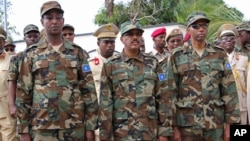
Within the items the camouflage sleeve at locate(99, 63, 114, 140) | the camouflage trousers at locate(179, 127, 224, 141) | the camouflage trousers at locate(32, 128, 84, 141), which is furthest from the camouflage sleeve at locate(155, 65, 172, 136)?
the camouflage trousers at locate(32, 128, 84, 141)

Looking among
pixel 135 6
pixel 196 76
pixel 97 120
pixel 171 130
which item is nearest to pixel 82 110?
pixel 97 120

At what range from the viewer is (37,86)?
4.04 m

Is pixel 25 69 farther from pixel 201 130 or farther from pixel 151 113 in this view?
pixel 201 130

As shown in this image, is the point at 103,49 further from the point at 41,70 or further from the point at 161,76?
the point at 41,70

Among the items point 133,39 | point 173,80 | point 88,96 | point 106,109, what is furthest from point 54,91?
point 173,80

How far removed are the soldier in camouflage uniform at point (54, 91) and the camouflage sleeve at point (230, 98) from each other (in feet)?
4.33

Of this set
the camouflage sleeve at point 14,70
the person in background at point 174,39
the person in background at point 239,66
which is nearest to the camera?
the camouflage sleeve at point 14,70

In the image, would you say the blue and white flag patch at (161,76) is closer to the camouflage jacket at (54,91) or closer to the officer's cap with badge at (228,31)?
the camouflage jacket at (54,91)

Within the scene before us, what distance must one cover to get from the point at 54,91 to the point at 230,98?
1723 mm

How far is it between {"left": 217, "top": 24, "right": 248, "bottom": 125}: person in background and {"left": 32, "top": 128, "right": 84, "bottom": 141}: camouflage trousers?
2.26 m

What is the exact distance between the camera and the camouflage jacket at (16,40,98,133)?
13.2 feet

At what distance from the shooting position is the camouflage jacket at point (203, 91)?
4438 mm

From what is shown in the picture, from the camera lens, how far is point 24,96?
405 cm

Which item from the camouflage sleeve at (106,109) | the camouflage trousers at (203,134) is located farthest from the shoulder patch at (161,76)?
the camouflage trousers at (203,134)
